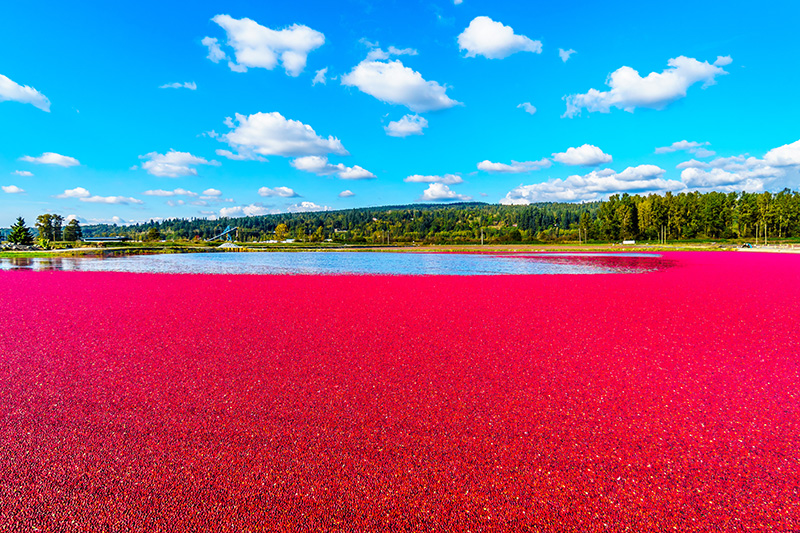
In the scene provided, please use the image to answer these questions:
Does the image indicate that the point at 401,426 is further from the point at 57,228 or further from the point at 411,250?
the point at 57,228

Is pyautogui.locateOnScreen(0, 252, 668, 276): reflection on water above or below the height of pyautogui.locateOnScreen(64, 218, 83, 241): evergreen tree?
below

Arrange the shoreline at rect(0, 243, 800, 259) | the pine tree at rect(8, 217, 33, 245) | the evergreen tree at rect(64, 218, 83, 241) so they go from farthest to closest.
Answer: the evergreen tree at rect(64, 218, 83, 241) < the pine tree at rect(8, 217, 33, 245) < the shoreline at rect(0, 243, 800, 259)

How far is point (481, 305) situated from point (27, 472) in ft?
37.0

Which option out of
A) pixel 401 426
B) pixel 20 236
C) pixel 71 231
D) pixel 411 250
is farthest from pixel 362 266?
pixel 71 231

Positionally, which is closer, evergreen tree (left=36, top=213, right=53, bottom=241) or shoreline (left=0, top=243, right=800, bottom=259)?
shoreline (left=0, top=243, right=800, bottom=259)

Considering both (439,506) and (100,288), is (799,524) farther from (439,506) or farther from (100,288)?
(100,288)

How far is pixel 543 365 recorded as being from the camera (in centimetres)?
712

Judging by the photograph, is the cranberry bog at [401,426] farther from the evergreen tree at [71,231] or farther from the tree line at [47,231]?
the evergreen tree at [71,231]

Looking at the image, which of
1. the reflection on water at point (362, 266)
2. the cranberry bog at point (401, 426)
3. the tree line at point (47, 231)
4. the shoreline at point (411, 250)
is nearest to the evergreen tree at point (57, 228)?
the tree line at point (47, 231)

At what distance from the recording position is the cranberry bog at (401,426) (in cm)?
351

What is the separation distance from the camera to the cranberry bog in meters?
3.51

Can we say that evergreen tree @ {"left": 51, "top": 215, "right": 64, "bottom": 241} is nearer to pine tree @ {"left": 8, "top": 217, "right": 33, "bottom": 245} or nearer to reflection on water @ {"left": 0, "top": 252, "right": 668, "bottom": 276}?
pine tree @ {"left": 8, "top": 217, "right": 33, "bottom": 245}

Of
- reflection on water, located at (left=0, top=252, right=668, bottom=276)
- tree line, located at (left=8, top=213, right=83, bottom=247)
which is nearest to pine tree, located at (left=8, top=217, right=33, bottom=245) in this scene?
tree line, located at (left=8, top=213, right=83, bottom=247)

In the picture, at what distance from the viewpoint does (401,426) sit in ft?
16.1
